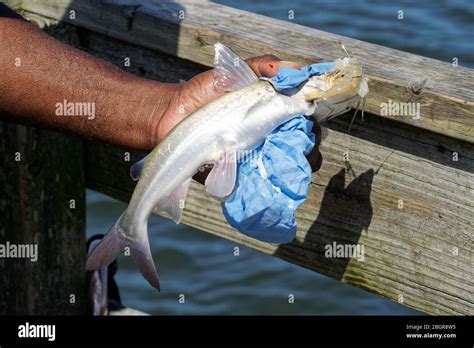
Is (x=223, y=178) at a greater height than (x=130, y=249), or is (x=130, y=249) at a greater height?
(x=223, y=178)

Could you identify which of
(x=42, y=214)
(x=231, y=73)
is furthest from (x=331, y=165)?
(x=42, y=214)

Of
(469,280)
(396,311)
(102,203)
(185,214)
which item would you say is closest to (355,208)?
(469,280)

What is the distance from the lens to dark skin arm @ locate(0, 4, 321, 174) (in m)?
2.70

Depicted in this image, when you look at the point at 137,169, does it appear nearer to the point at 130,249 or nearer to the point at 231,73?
the point at 130,249

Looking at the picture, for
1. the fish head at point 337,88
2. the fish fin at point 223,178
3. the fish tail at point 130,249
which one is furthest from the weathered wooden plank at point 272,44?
the fish tail at point 130,249

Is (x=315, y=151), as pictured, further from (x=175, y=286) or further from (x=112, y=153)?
(x=175, y=286)

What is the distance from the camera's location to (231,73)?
259cm

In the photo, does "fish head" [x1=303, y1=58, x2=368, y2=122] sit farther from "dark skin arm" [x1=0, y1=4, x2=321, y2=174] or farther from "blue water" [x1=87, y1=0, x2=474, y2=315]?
"blue water" [x1=87, y1=0, x2=474, y2=315]

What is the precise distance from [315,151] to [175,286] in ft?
11.5

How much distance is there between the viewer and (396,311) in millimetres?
5789

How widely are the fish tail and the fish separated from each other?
0.17ft

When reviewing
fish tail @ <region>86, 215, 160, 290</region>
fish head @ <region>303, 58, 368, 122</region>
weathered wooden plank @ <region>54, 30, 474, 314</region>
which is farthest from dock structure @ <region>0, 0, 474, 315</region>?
fish tail @ <region>86, 215, 160, 290</region>

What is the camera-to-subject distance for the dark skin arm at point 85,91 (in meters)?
2.70

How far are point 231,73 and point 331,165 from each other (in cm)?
49
